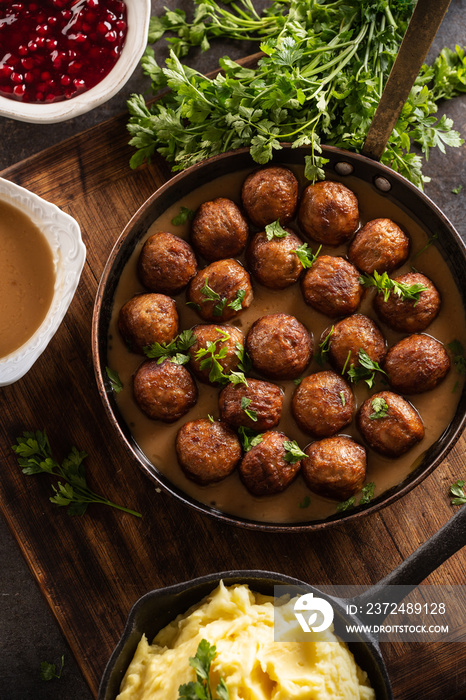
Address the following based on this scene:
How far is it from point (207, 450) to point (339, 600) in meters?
1.00

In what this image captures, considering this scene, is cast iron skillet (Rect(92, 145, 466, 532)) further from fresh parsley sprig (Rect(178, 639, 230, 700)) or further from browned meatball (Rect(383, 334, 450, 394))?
fresh parsley sprig (Rect(178, 639, 230, 700))

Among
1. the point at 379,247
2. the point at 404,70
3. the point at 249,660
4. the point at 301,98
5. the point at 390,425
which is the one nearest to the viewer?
the point at 249,660

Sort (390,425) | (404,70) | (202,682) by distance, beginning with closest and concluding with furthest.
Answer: (202,682), (404,70), (390,425)

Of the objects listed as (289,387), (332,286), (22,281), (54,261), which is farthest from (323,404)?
(22,281)

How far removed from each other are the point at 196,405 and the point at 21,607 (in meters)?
1.74

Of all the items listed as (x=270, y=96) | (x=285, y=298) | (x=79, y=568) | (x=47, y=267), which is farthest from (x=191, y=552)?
(x=270, y=96)

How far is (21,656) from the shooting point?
3992 mm

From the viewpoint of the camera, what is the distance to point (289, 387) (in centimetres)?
364

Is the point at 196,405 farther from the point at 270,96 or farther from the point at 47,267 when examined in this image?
the point at 270,96

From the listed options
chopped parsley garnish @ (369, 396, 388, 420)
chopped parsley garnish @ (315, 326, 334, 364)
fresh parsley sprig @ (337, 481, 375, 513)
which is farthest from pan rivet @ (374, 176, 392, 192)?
fresh parsley sprig @ (337, 481, 375, 513)

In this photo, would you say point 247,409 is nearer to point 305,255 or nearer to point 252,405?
point 252,405

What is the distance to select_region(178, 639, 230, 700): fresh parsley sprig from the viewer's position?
2.75 meters

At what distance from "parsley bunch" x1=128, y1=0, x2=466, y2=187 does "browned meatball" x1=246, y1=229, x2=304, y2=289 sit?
0.39m

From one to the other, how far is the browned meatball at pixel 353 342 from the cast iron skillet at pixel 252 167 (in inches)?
20.9
